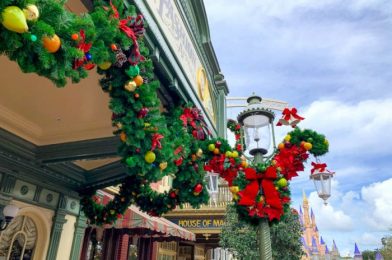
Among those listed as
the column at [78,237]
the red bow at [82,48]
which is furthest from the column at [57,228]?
the red bow at [82,48]

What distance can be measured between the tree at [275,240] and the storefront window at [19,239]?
549 cm

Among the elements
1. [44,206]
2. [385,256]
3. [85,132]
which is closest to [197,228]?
[44,206]

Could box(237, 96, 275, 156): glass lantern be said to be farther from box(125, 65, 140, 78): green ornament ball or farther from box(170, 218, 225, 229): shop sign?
box(170, 218, 225, 229): shop sign

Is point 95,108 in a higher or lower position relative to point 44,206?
higher

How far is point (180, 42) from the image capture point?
3500mm

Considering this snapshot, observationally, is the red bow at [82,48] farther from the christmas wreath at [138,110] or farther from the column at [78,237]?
the column at [78,237]

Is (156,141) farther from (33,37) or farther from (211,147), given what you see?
(211,147)

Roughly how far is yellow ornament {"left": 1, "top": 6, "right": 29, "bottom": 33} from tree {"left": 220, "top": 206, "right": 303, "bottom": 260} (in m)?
8.32

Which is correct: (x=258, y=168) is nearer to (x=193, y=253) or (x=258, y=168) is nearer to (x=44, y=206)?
(x=44, y=206)

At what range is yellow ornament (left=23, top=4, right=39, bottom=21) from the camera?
1.22 m

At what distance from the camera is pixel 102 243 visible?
8.60 metres

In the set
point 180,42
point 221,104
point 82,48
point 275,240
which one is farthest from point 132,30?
point 275,240

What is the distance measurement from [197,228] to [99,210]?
6.74 m

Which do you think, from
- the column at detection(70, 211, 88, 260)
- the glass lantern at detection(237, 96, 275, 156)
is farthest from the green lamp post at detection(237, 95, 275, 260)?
the column at detection(70, 211, 88, 260)
